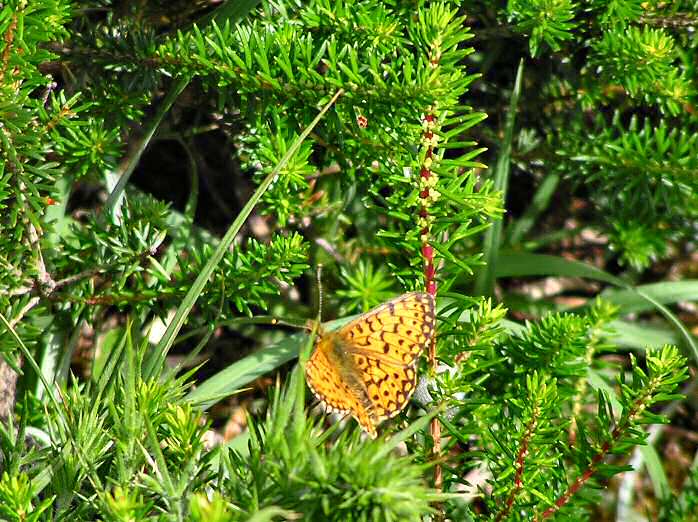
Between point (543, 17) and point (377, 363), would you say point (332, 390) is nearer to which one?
point (377, 363)

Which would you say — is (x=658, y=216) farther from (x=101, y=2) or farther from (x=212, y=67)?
(x=101, y=2)

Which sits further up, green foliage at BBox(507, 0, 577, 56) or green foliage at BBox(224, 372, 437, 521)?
green foliage at BBox(507, 0, 577, 56)

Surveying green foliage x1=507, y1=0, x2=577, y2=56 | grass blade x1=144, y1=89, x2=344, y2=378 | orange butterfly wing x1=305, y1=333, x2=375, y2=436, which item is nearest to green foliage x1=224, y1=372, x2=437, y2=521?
orange butterfly wing x1=305, y1=333, x2=375, y2=436

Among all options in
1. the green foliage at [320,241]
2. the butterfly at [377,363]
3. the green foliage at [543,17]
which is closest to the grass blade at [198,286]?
the green foliage at [320,241]

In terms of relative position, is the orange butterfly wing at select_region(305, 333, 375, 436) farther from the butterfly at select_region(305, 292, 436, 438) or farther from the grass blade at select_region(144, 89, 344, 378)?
the grass blade at select_region(144, 89, 344, 378)

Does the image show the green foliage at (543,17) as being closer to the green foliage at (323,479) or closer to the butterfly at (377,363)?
the butterfly at (377,363)

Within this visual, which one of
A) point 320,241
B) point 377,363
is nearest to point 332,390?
point 377,363

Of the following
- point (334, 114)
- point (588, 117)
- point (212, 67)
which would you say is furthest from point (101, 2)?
point (588, 117)

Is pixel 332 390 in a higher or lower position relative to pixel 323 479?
lower
